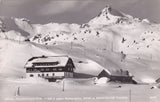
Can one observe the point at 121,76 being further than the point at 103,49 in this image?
No

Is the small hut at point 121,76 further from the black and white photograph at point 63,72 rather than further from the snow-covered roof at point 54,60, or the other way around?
the snow-covered roof at point 54,60

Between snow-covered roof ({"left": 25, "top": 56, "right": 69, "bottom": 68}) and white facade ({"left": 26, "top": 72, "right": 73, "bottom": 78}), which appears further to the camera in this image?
snow-covered roof ({"left": 25, "top": 56, "right": 69, "bottom": 68})

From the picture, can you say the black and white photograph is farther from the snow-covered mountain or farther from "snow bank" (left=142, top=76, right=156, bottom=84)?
the snow-covered mountain

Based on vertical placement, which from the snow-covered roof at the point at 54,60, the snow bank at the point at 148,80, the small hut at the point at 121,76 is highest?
the snow-covered roof at the point at 54,60

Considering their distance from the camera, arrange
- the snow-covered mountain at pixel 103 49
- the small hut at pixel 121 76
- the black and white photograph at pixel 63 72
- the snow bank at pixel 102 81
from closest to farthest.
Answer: the black and white photograph at pixel 63 72 < the snow bank at pixel 102 81 < the small hut at pixel 121 76 < the snow-covered mountain at pixel 103 49

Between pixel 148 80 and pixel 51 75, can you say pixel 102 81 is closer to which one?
pixel 51 75

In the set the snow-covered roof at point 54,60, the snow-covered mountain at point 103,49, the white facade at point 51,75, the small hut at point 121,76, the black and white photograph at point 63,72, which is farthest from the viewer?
the snow-covered mountain at point 103,49

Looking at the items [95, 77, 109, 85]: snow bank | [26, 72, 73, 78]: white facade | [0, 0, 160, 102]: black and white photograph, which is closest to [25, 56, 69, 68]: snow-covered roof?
[0, 0, 160, 102]: black and white photograph

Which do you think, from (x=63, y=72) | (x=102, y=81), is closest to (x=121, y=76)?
(x=102, y=81)

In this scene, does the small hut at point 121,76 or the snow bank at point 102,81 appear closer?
the snow bank at point 102,81

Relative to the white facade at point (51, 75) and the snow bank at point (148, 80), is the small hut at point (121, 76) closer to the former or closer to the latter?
the snow bank at point (148, 80)

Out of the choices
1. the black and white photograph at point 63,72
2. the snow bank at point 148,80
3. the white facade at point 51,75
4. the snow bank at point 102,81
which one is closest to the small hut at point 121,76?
the black and white photograph at point 63,72

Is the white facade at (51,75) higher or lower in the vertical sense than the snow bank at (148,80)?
higher

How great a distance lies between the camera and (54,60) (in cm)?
838
